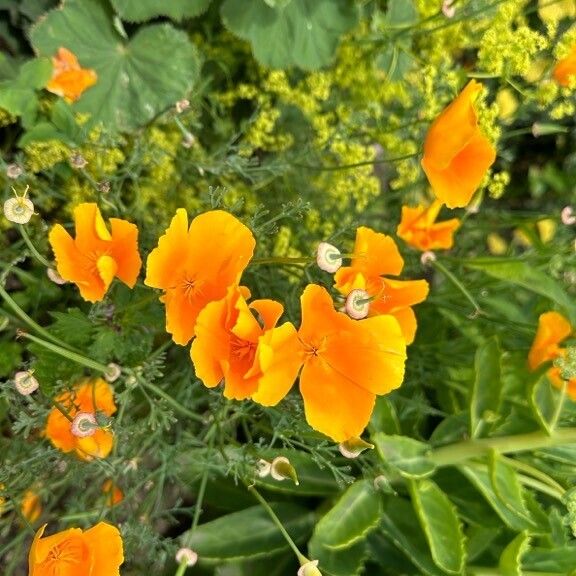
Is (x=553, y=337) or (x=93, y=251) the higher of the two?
(x=93, y=251)

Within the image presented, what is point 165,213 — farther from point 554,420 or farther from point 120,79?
point 554,420

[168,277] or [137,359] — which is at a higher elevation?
[168,277]

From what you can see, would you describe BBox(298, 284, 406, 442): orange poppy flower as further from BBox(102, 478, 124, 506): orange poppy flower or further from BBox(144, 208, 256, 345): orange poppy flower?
BBox(102, 478, 124, 506): orange poppy flower

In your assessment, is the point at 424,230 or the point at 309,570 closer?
the point at 309,570

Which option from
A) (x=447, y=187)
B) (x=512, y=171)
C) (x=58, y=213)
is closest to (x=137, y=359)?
(x=447, y=187)

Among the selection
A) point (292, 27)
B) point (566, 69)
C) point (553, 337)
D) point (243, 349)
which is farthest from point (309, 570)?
point (292, 27)

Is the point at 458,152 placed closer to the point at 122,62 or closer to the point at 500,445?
the point at 500,445
